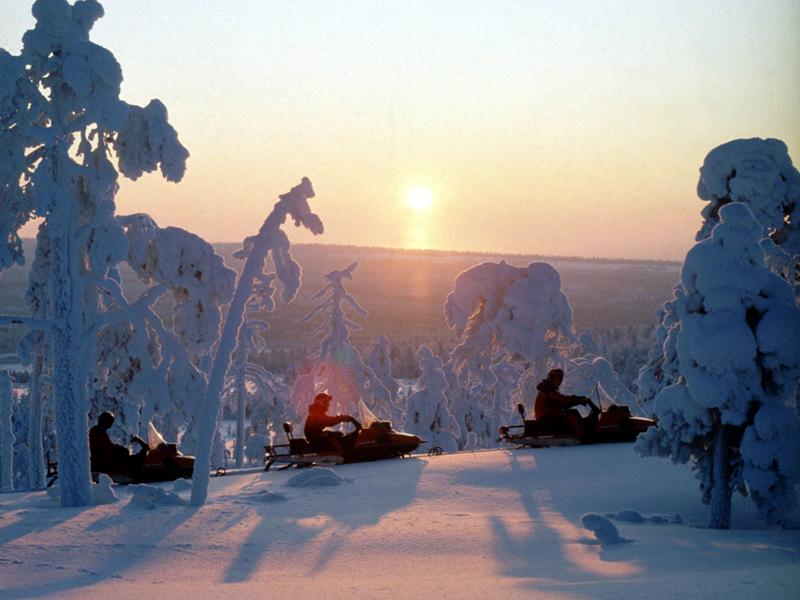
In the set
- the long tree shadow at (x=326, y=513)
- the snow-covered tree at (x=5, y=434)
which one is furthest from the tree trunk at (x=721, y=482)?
the snow-covered tree at (x=5, y=434)

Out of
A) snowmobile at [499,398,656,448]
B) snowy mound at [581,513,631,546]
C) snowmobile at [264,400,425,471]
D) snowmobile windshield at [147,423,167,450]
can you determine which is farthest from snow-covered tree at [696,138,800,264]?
snowmobile windshield at [147,423,167,450]

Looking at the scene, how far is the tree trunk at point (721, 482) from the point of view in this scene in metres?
12.9

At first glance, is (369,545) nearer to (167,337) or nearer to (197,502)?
(197,502)

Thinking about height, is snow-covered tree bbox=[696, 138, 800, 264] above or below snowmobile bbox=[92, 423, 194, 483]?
above

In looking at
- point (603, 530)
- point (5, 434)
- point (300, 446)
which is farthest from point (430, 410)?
point (603, 530)

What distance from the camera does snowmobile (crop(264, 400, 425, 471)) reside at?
19922 millimetres

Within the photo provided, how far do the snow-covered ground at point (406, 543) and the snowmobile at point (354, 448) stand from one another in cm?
259

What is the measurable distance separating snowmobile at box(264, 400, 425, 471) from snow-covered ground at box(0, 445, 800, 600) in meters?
2.59

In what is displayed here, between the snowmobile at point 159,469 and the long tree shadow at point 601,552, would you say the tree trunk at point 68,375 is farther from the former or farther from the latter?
the long tree shadow at point 601,552

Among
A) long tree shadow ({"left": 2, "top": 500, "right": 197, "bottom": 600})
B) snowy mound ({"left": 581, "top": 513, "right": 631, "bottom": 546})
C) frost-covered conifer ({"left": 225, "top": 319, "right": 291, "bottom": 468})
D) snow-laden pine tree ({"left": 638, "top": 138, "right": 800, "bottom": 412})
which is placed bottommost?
snowy mound ({"left": 581, "top": 513, "right": 631, "bottom": 546})

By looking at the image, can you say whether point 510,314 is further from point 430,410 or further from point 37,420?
point 430,410

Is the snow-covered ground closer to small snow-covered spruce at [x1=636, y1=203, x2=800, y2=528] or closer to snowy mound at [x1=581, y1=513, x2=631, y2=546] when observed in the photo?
snowy mound at [x1=581, y1=513, x2=631, y2=546]

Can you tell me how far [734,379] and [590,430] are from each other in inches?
340

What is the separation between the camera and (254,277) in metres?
15.1
